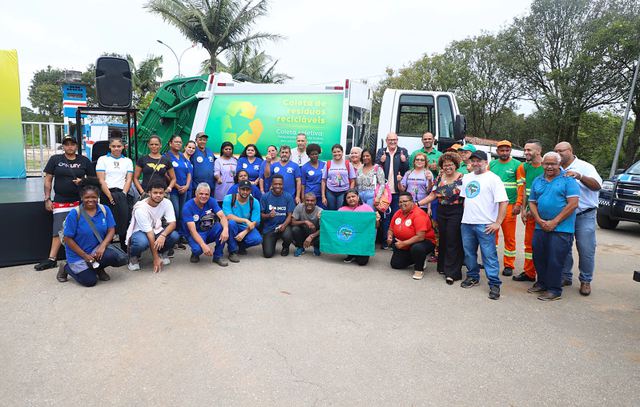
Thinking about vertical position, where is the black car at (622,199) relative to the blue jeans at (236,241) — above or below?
above

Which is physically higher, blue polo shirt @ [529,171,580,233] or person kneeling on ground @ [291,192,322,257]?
blue polo shirt @ [529,171,580,233]

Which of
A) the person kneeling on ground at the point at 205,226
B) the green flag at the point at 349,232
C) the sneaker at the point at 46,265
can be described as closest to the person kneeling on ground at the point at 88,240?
the sneaker at the point at 46,265

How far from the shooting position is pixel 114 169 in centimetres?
572

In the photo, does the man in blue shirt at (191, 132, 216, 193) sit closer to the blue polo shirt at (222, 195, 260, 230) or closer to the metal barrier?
the blue polo shirt at (222, 195, 260, 230)

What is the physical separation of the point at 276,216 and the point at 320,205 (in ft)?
2.95

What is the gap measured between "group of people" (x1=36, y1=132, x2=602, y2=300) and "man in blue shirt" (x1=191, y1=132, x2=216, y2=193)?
16 millimetres

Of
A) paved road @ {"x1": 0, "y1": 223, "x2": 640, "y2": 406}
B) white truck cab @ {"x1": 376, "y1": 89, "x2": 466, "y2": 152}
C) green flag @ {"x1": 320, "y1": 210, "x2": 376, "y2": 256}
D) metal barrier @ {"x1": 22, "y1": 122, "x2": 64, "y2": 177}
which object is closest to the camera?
paved road @ {"x1": 0, "y1": 223, "x2": 640, "y2": 406}

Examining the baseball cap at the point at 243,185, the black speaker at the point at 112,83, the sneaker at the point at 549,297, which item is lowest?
the sneaker at the point at 549,297

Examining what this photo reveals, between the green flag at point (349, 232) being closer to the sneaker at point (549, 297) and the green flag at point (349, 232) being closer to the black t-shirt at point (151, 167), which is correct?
the sneaker at point (549, 297)

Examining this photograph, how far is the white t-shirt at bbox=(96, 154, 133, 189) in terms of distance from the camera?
567 centimetres

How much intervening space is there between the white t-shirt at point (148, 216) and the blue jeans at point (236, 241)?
84cm

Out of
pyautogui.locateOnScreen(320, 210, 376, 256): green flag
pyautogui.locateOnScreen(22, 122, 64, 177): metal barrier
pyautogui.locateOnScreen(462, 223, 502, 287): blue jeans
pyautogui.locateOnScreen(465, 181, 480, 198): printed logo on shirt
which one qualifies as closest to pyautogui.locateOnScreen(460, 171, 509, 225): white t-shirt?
pyautogui.locateOnScreen(465, 181, 480, 198): printed logo on shirt

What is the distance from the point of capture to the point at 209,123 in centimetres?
843

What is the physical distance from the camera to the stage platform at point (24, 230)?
541 centimetres
